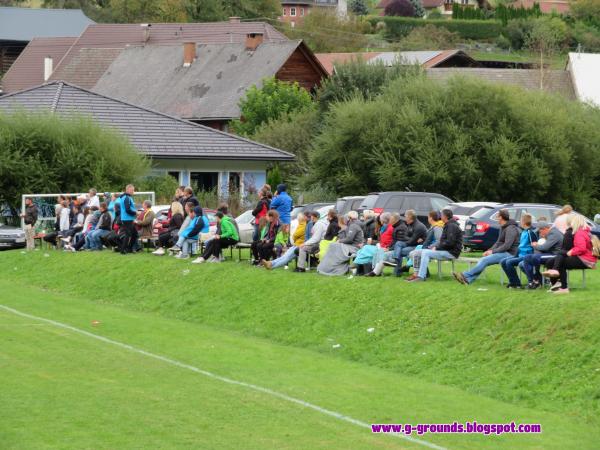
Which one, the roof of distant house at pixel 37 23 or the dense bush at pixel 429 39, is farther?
the dense bush at pixel 429 39

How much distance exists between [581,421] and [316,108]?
5413 centimetres

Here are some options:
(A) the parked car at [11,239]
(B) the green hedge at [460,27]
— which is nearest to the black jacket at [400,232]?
(A) the parked car at [11,239]

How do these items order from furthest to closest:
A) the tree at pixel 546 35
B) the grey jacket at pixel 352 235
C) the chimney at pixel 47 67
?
the tree at pixel 546 35, the chimney at pixel 47 67, the grey jacket at pixel 352 235

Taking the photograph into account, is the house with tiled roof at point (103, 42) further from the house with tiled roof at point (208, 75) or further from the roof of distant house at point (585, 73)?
the roof of distant house at point (585, 73)

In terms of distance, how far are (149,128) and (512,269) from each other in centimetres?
3329

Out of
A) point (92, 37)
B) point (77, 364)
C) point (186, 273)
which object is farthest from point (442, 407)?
point (92, 37)

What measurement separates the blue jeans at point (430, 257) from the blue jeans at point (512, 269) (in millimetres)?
1787

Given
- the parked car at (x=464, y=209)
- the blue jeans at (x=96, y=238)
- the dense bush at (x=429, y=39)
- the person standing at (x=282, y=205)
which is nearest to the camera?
the person standing at (x=282, y=205)

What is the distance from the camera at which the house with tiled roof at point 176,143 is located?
5184 cm

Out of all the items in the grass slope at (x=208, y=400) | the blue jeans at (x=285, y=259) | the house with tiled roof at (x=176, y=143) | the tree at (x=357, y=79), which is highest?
the tree at (x=357, y=79)

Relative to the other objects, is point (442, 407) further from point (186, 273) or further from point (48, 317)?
point (186, 273)

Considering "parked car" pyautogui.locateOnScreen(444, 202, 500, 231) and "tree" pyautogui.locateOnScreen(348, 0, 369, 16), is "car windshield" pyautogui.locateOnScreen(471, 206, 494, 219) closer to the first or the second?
"parked car" pyautogui.locateOnScreen(444, 202, 500, 231)

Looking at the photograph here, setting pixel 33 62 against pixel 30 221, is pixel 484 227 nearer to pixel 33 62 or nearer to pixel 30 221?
pixel 30 221

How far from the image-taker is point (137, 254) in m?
33.1
